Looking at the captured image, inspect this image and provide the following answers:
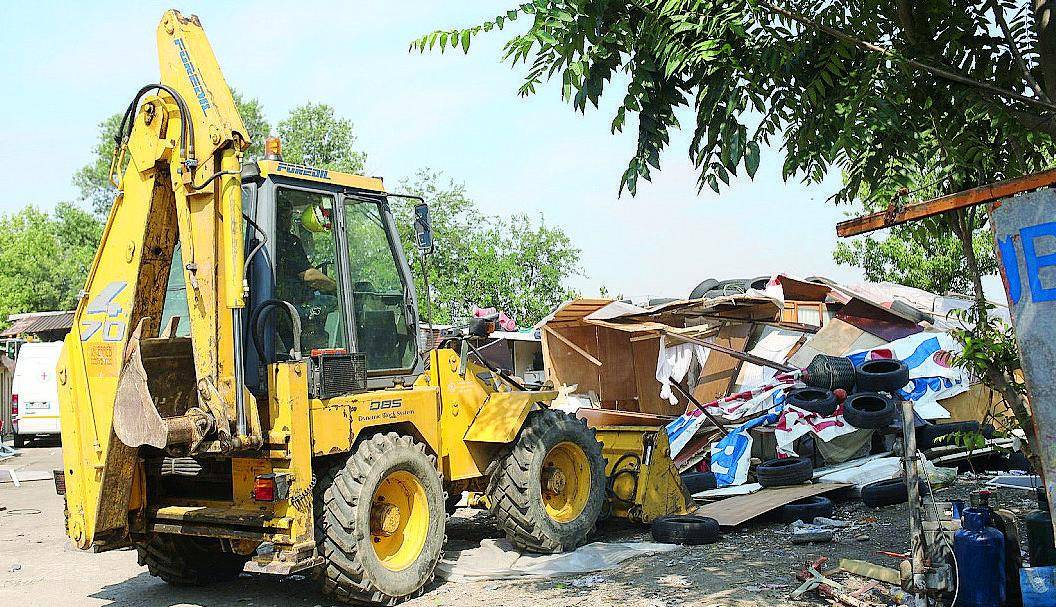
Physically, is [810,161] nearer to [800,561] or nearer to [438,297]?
[800,561]

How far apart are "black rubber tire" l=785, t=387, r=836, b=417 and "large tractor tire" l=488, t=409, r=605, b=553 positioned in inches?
147

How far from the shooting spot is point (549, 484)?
8.51 m

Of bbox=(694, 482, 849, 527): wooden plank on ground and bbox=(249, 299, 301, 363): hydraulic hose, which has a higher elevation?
bbox=(249, 299, 301, 363): hydraulic hose

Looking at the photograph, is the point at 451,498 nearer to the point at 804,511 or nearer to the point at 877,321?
the point at 804,511

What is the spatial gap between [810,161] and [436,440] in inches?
152

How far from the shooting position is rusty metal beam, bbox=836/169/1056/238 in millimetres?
4488

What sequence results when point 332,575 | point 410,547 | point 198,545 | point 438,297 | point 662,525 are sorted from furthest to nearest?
point 438,297, point 662,525, point 198,545, point 410,547, point 332,575

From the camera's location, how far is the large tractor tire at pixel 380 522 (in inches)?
251

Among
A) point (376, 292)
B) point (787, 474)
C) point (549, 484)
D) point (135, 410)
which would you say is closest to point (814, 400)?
point (787, 474)

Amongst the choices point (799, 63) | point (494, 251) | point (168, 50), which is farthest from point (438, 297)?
point (799, 63)

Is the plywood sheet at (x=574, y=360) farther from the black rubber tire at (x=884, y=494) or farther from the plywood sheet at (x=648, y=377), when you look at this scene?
the black rubber tire at (x=884, y=494)

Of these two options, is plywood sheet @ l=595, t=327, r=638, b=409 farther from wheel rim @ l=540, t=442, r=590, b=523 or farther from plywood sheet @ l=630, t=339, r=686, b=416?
wheel rim @ l=540, t=442, r=590, b=523

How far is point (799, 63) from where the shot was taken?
202 inches

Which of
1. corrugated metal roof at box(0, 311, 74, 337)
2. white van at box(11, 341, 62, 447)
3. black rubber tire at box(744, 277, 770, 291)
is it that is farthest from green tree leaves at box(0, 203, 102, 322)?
black rubber tire at box(744, 277, 770, 291)
